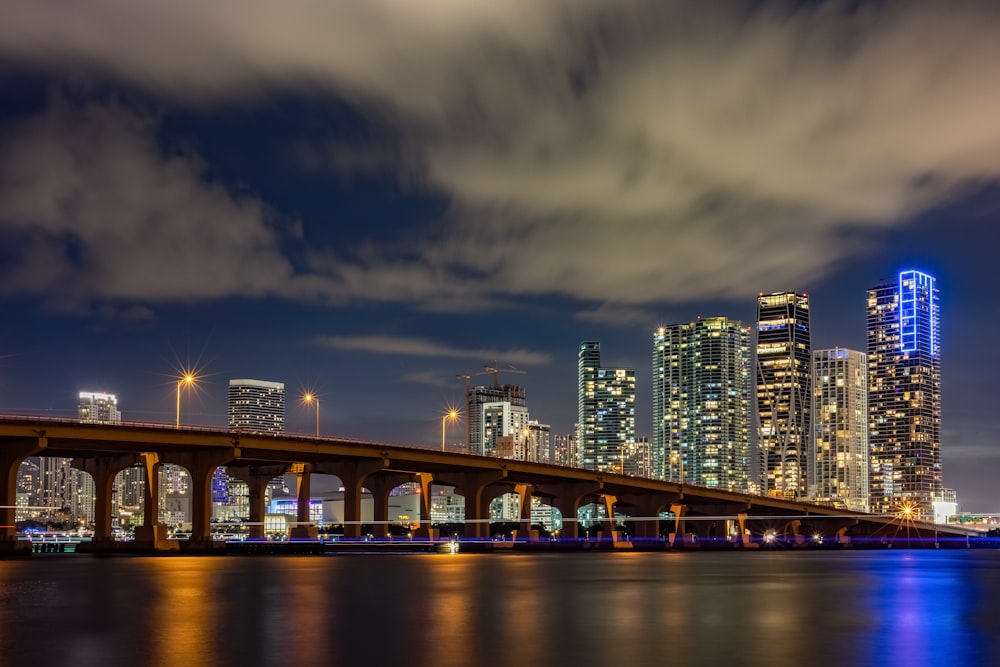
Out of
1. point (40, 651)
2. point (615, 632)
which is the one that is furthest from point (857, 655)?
→ point (40, 651)

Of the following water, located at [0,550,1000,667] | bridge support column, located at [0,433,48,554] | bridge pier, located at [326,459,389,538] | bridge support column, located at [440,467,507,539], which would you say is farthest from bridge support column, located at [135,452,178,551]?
water, located at [0,550,1000,667]

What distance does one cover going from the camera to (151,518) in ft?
423

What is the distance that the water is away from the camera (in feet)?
87.2

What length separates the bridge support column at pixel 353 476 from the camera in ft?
490

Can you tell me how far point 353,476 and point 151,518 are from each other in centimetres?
3088

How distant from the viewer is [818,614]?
39812 mm

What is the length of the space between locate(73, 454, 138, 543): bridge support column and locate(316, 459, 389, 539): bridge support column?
98.4ft

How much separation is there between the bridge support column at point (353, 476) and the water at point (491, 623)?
86.5 meters

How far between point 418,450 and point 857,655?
4989 inches

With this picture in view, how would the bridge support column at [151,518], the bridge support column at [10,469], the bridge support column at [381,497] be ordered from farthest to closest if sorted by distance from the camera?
the bridge support column at [381,497] < the bridge support column at [151,518] < the bridge support column at [10,469]

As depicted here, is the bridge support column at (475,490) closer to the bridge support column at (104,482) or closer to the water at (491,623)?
the bridge support column at (104,482)

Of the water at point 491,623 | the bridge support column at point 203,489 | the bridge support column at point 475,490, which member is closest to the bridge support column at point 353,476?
the bridge support column at point 475,490

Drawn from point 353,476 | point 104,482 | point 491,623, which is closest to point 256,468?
point 353,476

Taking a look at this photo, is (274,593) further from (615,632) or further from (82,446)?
(82,446)
